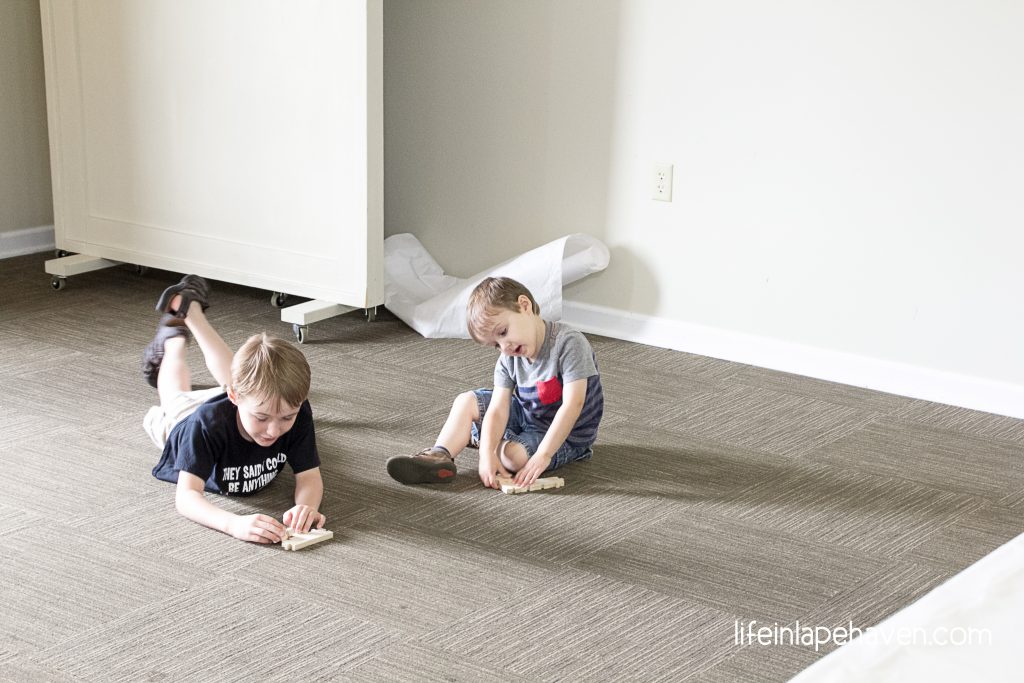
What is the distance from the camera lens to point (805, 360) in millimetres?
3119

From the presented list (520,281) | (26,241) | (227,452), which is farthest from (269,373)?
(26,241)

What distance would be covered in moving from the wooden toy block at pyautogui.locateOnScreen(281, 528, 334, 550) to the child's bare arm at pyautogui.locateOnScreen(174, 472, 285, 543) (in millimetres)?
16

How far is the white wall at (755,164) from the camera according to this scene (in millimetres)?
2811

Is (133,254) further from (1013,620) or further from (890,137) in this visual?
(1013,620)

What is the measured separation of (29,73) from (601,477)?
2839 mm

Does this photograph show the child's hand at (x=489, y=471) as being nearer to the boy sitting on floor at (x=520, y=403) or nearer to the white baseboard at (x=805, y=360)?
the boy sitting on floor at (x=520, y=403)

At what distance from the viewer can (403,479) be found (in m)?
2.29

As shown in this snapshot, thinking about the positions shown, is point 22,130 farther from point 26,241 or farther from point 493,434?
point 493,434

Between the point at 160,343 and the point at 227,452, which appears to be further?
the point at 160,343

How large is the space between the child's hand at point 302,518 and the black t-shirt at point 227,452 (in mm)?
96

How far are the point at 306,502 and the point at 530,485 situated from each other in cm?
44

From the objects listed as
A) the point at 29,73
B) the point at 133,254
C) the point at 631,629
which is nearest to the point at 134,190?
the point at 133,254

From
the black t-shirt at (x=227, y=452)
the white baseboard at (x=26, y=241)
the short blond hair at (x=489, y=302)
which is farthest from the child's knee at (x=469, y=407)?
the white baseboard at (x=26, y=241)

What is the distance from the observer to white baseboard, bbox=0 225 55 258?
163 inches
